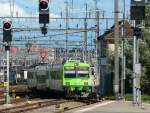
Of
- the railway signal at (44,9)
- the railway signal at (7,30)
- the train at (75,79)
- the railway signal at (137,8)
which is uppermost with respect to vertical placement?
the railway signal at (137,8)

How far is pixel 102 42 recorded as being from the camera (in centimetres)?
7719

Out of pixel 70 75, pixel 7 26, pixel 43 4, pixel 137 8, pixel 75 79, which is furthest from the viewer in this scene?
pixel 75 79

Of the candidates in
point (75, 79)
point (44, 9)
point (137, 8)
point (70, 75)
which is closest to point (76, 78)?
point (75, 79)

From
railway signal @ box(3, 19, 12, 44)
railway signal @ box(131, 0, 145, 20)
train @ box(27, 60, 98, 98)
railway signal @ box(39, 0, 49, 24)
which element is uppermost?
railway signal @ box(131, 0, 145, 20)

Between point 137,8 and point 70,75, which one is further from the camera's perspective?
point 70,75

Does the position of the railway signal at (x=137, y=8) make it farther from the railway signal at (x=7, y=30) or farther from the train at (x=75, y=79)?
the train at (x=75, y=79)

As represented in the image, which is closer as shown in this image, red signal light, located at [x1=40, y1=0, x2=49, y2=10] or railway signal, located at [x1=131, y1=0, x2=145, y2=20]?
red signal light, located at [x1=40, y1=0, x2=49, y2=10]

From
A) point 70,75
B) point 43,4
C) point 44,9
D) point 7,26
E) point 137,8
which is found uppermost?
point 137,8

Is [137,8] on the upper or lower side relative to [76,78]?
upper

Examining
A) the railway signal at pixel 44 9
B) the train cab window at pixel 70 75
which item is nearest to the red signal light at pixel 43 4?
the railway signal at pixel 44 9

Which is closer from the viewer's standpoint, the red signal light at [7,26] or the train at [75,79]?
the red signal light at [7,26]

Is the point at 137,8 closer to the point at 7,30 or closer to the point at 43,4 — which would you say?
the point at 7,30

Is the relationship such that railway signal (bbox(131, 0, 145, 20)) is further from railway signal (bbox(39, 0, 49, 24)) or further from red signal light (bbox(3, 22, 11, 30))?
red signal light (bbox(3, 22, 11, 30))

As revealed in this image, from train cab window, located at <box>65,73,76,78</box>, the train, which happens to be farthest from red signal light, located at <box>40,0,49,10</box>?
train cab window, located at <box>65,73,76,78</box>
